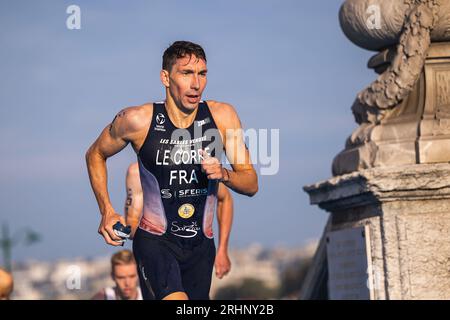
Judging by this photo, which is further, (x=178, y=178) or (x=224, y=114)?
(x=224, y=114)

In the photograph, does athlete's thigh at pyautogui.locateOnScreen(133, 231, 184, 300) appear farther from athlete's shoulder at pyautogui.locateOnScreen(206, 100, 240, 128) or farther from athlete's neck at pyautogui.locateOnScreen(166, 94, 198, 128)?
athlete's shoulder at pyautogui.locateOnScreen(206, 100, 240, 128)

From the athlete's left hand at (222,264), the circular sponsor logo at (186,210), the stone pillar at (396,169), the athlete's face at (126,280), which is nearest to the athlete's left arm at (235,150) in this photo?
the circular sponsor logo at (186,210)

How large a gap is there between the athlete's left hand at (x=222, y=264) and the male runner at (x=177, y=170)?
73 centimetres

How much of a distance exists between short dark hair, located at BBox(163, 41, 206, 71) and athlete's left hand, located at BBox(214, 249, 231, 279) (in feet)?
6.30

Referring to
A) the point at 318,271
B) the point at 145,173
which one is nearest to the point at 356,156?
the point at 318,271

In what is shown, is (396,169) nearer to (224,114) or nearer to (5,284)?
(224,114)

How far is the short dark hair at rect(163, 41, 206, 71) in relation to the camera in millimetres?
9125

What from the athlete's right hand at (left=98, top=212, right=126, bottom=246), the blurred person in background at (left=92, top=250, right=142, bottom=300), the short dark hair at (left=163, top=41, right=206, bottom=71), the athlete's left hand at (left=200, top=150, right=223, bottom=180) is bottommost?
the blurred person in background at (left=92, top=250, right=142, bottom=300)

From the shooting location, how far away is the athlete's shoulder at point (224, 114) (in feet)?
30.6

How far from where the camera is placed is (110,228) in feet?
29.3

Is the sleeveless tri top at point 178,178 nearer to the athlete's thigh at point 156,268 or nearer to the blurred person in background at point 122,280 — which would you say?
the athlete's thigh at point 156,268

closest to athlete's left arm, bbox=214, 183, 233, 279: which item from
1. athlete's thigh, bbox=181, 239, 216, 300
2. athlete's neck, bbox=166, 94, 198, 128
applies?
athlete's thigh, bbox=181, 239, 216, 300

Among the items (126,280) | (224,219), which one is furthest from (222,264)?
(126,280)

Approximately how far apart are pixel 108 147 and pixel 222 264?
62.7 inches
